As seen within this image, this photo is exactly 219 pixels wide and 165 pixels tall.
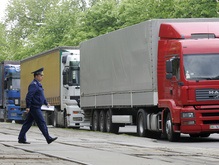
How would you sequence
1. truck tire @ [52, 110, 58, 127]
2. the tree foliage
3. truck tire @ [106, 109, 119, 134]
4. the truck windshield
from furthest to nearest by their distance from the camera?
the tree foliage < truck tire @ [52, 110, 58, 127] < truck tire @ [106, 109, 119, 134] < the truck windshield

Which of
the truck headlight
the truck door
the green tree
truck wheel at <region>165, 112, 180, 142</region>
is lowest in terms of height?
truck wheel at <region>165, 112, 180, 142</region>

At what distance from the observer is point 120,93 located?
3023 cm

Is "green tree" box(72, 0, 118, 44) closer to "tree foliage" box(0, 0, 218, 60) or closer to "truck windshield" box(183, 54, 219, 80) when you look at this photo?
"tree foliage" box(0, 0, 218, 60)

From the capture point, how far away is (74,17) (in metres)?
76.6

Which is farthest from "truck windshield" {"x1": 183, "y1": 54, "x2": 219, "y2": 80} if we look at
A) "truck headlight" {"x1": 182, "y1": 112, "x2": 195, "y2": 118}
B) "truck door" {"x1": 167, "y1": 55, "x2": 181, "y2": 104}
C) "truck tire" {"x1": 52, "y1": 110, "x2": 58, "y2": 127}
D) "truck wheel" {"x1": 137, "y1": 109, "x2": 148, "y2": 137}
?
"truck tire" {"x1": 52, "y1": 110, "x2": 58, "y2": 127}

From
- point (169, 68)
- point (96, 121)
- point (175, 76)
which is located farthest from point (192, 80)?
point (96, 121)

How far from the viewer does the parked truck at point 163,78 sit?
2420 centimetres

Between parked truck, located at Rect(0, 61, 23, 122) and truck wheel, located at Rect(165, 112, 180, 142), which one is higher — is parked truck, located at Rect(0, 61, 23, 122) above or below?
above

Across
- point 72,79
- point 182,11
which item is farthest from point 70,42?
point 72,79

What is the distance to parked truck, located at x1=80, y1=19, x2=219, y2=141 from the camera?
24.2 meters

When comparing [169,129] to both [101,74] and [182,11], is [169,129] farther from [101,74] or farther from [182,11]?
[182,11]

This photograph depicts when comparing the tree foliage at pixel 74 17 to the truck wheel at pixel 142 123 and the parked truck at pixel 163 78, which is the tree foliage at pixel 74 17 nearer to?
the parked truck at pixel 163 78

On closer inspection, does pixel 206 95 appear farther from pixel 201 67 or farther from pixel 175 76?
pixel 175 76

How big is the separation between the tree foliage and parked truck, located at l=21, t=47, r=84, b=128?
10.0 metres
